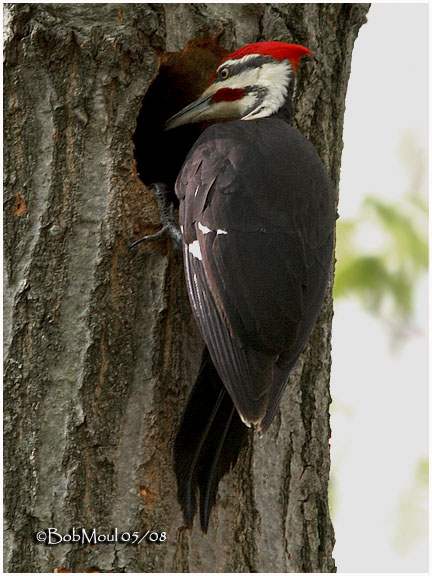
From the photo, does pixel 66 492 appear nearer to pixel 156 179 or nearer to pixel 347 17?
pixel 156 179

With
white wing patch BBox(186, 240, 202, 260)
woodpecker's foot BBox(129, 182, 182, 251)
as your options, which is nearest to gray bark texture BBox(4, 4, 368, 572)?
woodpecker's foot BBox(129, 182, 182, 251)

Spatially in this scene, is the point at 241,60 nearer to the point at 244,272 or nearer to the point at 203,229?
the point at 203,229

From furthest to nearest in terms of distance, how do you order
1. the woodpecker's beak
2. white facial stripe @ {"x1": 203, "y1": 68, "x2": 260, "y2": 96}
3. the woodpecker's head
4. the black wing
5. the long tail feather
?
the woodpecker's beak → white facial stripe @ {"x1": 203, "y1": 68, "x2": 260, "y2": 96} → the woodpecker's head → the long tail feather → the black wing

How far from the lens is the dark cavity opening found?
273 centimetres

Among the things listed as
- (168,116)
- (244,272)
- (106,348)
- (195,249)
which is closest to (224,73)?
(168,116)

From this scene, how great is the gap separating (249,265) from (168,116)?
1239 millimetres

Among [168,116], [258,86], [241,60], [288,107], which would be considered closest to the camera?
[241,60]

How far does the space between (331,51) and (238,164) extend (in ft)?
2.15

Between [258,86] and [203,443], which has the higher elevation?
[258,86]

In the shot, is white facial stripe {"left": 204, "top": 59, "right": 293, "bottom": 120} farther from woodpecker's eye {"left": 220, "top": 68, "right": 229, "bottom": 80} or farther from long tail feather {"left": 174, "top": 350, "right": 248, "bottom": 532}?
long tail feather {"left": 174, "top": 350, "right": 248, "bottom": 532}

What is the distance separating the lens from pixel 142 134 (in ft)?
10.4

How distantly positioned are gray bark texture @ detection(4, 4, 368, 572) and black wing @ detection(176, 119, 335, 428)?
180 millimetres

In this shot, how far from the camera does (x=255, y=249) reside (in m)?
2.19

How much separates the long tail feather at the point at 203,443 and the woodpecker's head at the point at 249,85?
96 centimetres
